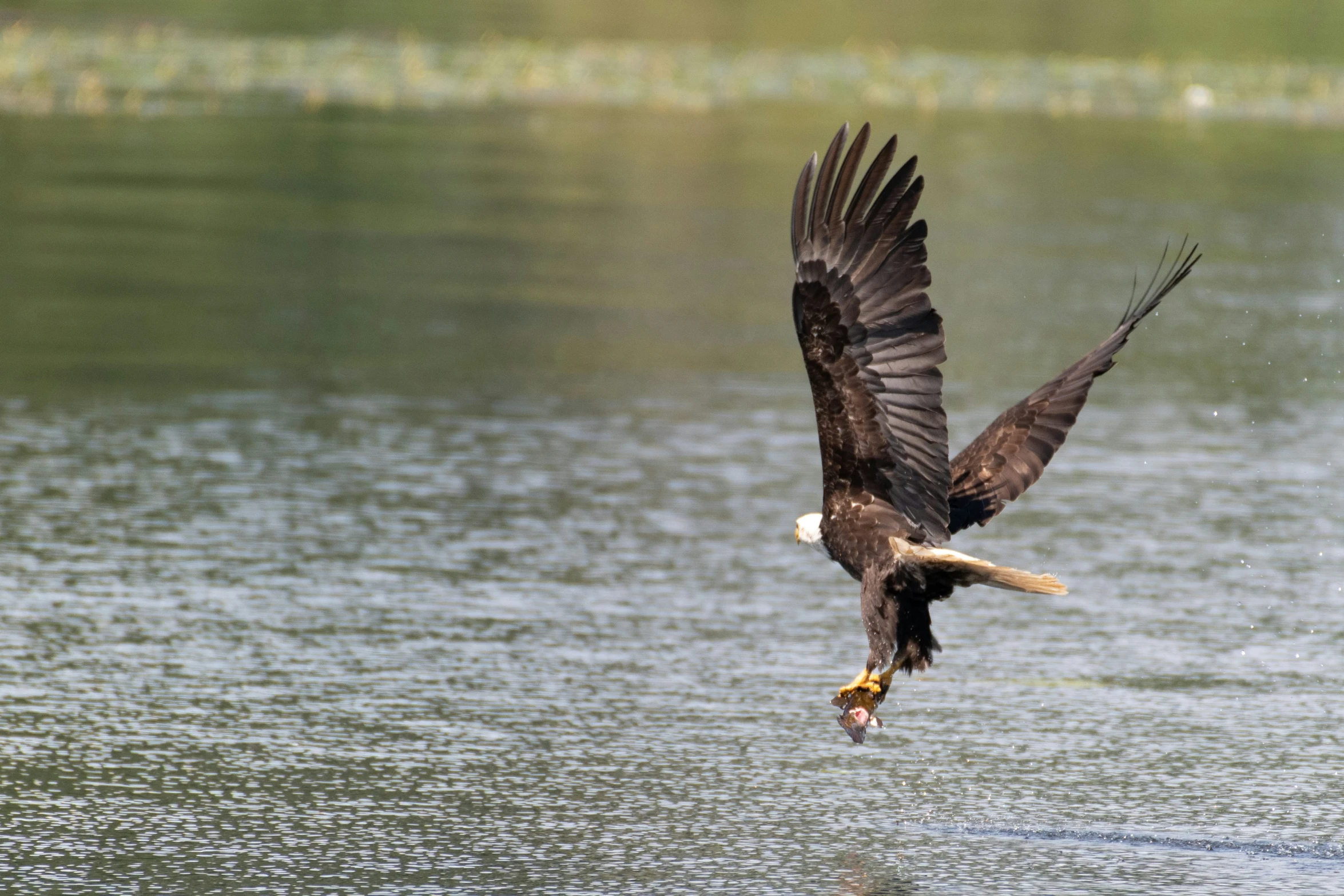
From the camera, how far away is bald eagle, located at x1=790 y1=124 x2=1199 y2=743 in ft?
16.9

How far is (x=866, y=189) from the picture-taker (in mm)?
5125

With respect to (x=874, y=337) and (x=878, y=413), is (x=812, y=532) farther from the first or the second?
(x=874, y=337)

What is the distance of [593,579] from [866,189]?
8.82 feet

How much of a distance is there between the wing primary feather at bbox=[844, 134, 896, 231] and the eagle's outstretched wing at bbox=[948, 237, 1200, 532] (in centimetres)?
116

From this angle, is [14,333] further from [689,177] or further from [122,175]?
[689,177]

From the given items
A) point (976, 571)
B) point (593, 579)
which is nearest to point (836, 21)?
point (593, 579)

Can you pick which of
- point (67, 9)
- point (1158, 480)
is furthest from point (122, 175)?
point (67, 9)

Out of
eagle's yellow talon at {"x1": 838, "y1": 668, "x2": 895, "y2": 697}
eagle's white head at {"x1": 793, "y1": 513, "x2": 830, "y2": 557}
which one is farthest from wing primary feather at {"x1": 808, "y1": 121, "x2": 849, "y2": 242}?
eagle's yellow talon at {"x1": 838, "y1": 668, "x2": 895, "y2": 697}

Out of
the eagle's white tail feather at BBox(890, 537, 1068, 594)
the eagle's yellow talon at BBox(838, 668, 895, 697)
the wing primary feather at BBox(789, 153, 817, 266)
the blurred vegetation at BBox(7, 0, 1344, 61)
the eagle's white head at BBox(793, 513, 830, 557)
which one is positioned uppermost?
the blurred vegetation at BBox(7, 0, 1344, 61)

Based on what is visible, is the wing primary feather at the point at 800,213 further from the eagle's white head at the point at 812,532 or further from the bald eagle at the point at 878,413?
the eagle's white head at the point at 812,532

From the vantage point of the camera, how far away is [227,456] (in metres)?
8.92

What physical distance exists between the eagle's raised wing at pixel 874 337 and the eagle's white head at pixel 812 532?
0.21m

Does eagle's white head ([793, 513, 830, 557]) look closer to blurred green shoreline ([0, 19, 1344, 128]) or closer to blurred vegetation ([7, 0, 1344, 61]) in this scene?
blurred green shoreline ([0, 19, 1344, 128])

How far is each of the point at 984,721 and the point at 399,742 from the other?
1.63 meters
